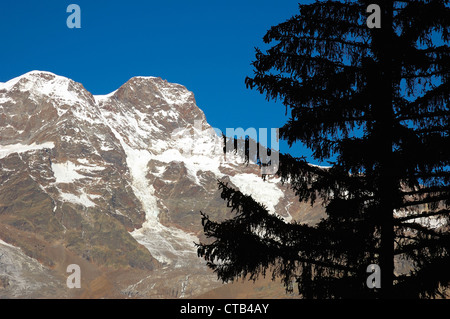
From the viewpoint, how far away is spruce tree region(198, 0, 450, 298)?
9.55 metres

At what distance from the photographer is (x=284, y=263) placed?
9.52 metres

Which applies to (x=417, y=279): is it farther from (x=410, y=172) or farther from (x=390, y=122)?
(x=390, y=122)

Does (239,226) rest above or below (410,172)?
below

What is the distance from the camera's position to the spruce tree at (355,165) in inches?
376

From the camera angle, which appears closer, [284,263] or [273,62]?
[284,263]

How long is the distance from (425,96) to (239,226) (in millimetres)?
4027

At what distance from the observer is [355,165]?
10.5m
